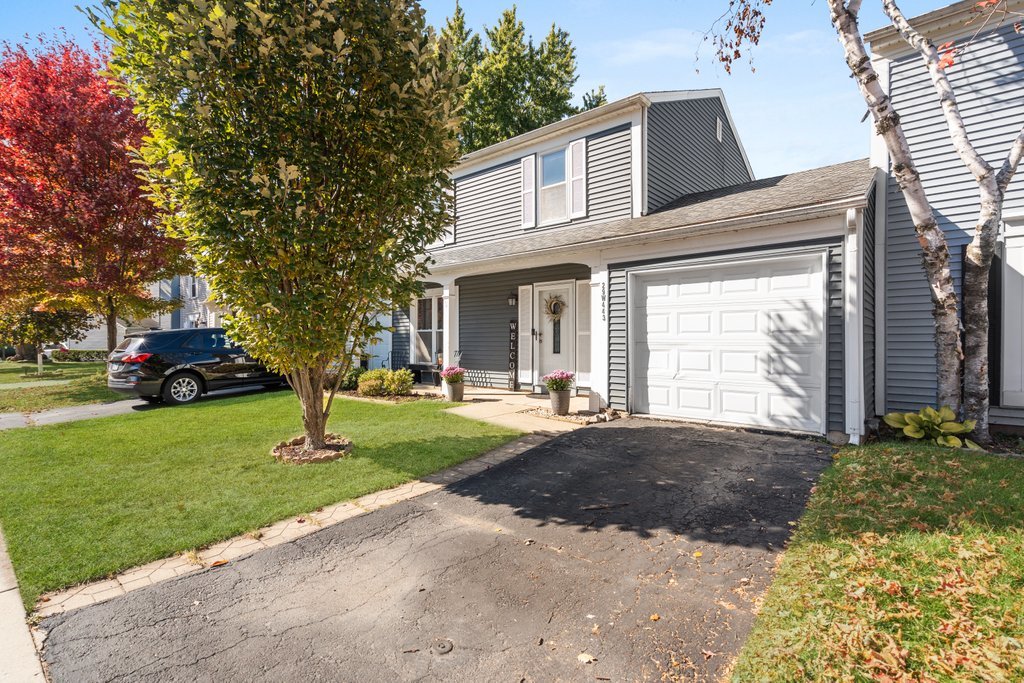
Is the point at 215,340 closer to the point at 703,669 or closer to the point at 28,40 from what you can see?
the point at 28,40

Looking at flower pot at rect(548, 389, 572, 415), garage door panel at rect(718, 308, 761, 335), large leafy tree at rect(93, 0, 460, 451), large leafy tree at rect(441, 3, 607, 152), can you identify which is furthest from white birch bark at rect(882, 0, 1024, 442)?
large leafy tree at rect(441, 3, 607, 152)

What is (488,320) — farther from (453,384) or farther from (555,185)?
(555,185)

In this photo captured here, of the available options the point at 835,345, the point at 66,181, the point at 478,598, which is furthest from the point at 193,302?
the point at 835,345

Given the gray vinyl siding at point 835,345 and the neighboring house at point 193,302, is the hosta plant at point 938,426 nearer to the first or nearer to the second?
the gray vinyl siding at point 835,345

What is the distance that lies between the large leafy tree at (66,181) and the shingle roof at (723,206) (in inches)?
335

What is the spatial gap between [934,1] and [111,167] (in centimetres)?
1647

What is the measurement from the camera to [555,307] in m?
10.7

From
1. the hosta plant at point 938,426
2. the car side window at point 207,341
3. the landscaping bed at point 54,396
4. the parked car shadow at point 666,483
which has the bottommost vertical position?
the parked car shadow at point 666,483

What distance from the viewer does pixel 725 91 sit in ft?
40.9

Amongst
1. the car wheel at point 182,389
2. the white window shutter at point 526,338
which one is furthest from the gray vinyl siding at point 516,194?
the car wheel at point 182,389

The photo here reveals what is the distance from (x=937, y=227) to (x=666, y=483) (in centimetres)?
490

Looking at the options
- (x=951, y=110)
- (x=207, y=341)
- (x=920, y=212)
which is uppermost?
(x=951, y=110)

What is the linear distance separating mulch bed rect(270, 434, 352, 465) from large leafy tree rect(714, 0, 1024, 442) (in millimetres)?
7655

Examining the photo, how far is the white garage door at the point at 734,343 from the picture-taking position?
6430 millimetres
